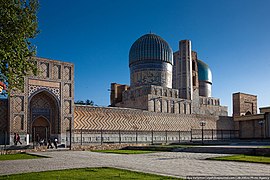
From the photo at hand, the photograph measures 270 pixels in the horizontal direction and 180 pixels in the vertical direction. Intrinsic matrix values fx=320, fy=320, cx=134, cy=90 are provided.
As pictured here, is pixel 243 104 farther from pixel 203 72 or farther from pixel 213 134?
pixel 203 72

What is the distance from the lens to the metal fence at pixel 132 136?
25938mm

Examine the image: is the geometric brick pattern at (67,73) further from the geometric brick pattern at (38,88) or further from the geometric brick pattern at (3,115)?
the geometric brick pattern at (3,115)

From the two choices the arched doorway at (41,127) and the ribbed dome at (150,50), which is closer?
the arched doorway at (41,127)

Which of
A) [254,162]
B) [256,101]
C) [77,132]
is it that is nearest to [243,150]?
[254,162]

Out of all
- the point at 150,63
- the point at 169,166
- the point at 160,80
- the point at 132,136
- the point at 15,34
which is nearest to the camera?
the point at 169,166

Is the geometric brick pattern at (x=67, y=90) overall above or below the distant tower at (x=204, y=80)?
below

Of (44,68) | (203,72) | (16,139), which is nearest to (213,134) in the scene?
(203,72)

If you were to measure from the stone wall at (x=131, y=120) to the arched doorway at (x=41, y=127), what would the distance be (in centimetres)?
230

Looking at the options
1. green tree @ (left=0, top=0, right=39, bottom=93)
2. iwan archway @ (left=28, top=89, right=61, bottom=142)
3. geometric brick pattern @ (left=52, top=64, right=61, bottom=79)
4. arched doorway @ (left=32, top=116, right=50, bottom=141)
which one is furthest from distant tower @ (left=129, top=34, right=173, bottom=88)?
green tree @ (left=0, top=0, right=39, bottom=93)

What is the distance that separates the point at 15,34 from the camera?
1063cm

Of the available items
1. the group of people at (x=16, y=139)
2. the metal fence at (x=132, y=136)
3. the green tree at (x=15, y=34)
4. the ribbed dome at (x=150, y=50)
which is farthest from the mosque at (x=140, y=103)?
the green tree at (x=15, y=34)

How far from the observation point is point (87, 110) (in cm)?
2777

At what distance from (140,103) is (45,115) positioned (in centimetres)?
1255

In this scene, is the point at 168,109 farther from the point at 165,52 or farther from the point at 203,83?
the point at 203,83
